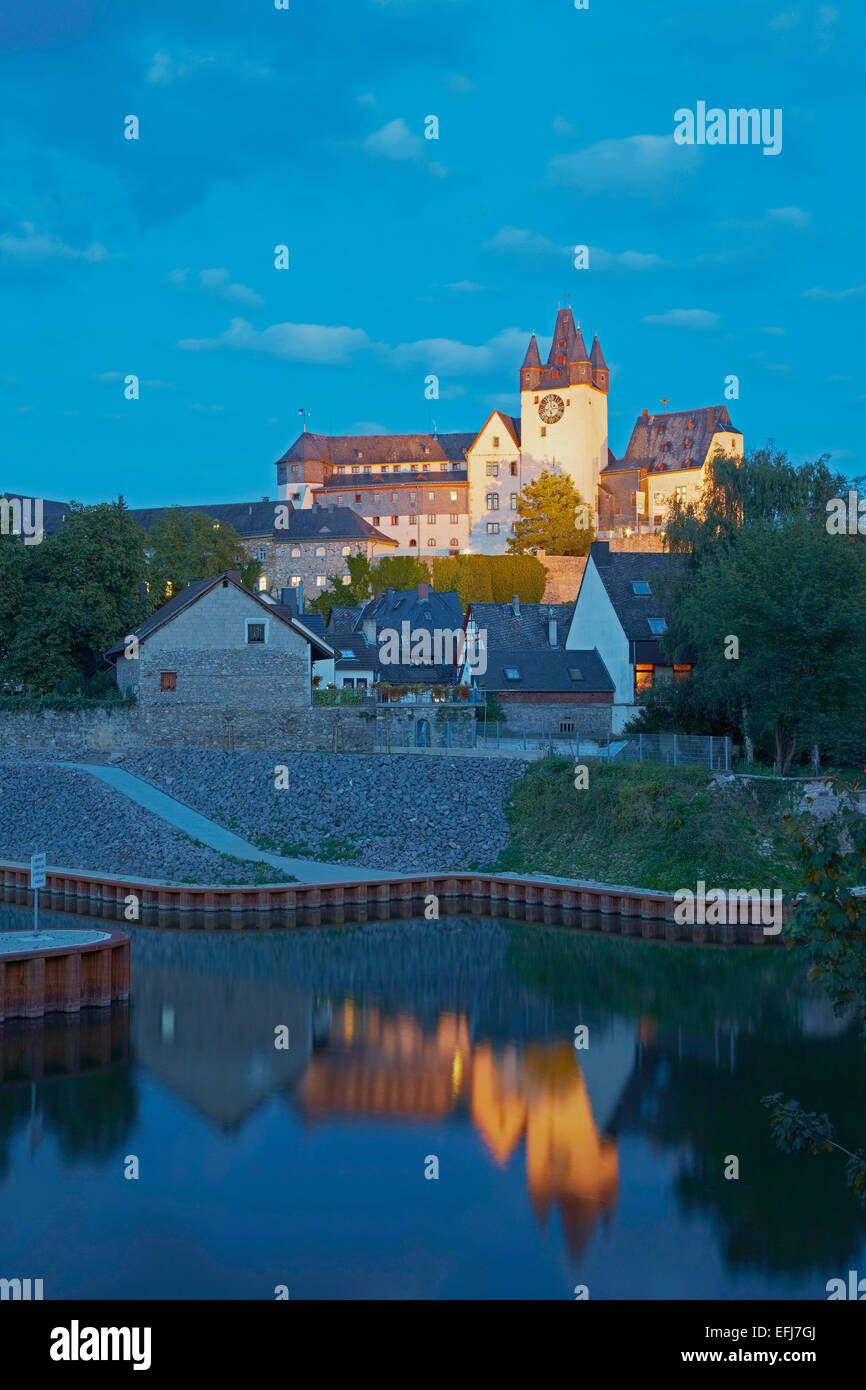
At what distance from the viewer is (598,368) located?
99.1m

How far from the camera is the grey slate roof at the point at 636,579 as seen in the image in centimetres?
4559

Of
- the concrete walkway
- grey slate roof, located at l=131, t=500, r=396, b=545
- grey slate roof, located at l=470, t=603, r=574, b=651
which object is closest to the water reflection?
the concrete walkway

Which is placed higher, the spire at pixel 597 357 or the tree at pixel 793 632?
the spire at pixel 597 357

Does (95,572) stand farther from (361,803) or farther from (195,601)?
(361,803)

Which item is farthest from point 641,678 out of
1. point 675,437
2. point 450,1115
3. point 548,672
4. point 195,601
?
point 675,437

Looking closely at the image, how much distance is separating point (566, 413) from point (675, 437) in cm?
862

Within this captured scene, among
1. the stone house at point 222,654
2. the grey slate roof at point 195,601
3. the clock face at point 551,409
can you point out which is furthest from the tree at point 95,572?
the clock face at point 551,409

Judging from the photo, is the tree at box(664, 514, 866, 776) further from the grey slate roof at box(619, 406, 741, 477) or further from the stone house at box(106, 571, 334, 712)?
the grey slate roof at box(619, 406, 741, 477)

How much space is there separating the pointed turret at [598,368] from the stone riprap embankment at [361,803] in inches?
2577

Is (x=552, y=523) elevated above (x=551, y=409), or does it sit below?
below

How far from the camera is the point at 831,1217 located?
584 inches

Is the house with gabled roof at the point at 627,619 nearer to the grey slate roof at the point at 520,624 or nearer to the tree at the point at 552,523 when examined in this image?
the grey slate roof at the point at 520,624

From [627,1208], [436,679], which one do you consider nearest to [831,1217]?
[627,1208]
